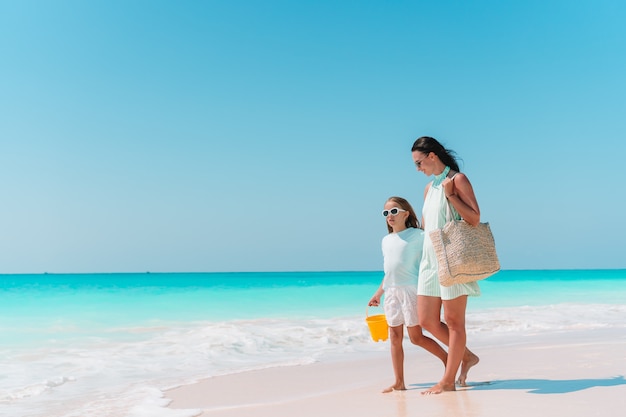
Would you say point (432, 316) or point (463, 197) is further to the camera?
point (432, 316)

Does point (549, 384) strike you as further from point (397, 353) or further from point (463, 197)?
point (463, 197)

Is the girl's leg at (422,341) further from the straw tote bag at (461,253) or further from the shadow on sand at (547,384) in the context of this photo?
the straw tote bag at (461,253)

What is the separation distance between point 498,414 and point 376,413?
0.71 metres

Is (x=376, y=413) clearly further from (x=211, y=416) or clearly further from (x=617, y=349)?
(x=617, y=349)

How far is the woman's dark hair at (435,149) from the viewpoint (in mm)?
4078

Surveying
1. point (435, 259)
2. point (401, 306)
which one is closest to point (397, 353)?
point (401, 306)

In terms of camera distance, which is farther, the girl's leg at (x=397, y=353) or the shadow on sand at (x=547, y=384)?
the girl's leg at (x=397, y=353)

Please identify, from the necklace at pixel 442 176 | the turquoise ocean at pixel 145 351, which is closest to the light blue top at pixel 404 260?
the necklace at pixel 442 176

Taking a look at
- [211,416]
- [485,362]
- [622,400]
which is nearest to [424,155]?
[622,400]

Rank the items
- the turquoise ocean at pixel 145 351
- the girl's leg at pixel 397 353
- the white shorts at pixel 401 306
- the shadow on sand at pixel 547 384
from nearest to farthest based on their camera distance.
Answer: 1. the shadow on sand at pixel 547 384
2. the white shorts at pixel 401 306
3. the girl's leg at pixel 397 353
4. the turquoise ocean at pixel 145 351

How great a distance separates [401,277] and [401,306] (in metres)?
0.20

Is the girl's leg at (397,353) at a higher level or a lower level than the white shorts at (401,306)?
lower

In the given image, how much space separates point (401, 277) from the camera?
428 cm

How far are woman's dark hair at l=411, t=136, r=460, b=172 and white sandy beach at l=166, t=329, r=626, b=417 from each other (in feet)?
4.86
